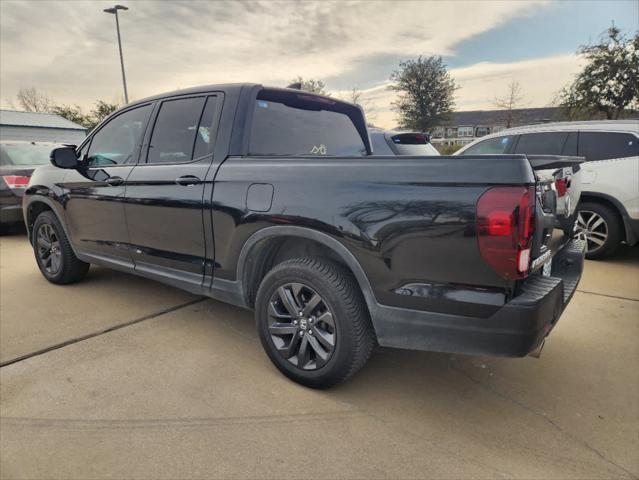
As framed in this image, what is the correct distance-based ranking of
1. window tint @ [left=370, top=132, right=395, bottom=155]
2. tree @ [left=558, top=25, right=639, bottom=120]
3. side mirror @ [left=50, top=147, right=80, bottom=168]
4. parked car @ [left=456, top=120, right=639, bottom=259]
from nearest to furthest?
side mirror @ [left=50, top=147, right=80, bottom=168] → parked car @ [left=456, top=120, right=639, bottom=259] → window tint @ [left=370, top=132, right=395, bottom=155] → tree @ [left=558, top=25, right=639, bottom=120]

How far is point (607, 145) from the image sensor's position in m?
5.34

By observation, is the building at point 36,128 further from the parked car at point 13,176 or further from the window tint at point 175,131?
the window tint at point 175,131

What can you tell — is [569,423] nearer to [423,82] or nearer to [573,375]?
[573,375]

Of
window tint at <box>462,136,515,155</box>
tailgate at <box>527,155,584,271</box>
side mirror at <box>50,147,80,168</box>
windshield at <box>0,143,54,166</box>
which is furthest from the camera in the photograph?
windshield at <box>0,143,54,166</box>

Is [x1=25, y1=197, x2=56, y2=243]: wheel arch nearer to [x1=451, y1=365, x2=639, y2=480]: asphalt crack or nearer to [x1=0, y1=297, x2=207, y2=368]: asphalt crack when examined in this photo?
→ [x1=0, y1=297, x2=207, y2=368]: asphalt crack

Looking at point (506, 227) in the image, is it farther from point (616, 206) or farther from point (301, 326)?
point (616, 206)

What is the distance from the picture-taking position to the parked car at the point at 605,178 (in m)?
5.09

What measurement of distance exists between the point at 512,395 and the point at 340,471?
3.99 feet

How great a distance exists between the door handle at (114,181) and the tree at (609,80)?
2553cm

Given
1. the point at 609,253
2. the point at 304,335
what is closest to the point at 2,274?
the point at 304,335

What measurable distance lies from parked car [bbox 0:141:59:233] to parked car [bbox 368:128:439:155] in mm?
5525

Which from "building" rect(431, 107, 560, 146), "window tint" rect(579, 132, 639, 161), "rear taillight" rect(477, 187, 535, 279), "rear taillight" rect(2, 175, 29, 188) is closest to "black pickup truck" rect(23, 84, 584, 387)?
"rear taillight" rect(477, 187, 535, 279)

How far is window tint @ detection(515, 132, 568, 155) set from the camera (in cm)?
577

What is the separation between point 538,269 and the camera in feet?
6.77
